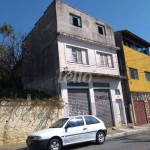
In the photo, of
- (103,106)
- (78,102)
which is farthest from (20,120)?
(103,106)

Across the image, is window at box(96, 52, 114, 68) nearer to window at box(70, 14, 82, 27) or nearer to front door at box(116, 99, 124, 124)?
window at box(70, 14, 82, 27)

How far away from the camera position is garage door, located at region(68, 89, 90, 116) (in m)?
13.7

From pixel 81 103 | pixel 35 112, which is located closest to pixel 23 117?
pixel 35 112

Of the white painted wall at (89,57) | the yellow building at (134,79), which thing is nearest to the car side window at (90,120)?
the white painted wall at (89,57)

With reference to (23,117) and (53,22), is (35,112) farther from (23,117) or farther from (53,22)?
(53,22)

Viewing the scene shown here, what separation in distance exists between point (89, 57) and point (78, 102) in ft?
13.9

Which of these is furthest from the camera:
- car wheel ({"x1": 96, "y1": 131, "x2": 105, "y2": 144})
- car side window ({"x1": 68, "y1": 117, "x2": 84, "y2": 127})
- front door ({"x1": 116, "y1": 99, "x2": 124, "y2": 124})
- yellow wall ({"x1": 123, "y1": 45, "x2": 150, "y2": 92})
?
yellow wall ({"x1": 123, "y1": 45, "x2": 150, "y2": 92})

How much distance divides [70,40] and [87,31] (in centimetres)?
257

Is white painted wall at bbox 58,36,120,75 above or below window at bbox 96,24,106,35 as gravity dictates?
below

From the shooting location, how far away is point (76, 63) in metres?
14.9

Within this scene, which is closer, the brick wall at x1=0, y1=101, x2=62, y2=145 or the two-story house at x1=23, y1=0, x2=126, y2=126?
the brick wall at x1=0, y1=101, x2=62, y2=145

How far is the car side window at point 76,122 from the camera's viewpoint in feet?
29.8

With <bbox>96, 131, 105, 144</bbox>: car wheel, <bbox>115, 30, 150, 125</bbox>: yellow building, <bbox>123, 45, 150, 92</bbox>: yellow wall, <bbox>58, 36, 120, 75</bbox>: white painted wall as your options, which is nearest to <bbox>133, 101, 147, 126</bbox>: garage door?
A: <bbox>115, 30, 150, 125</bbox>: yellow building

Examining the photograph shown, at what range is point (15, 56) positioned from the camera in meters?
16.2
